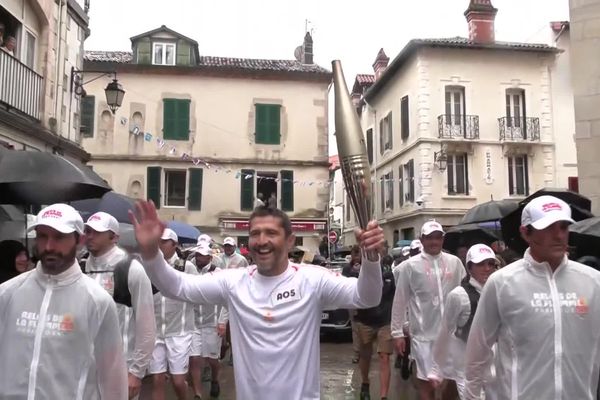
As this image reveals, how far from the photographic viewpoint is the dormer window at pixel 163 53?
27266 mm

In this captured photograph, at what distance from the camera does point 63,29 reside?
14930 millimetres

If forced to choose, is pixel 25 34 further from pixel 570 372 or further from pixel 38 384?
pixel 570 372

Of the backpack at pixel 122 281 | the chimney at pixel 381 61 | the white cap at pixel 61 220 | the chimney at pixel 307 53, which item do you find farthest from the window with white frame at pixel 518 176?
the white cap at pixel 61 220

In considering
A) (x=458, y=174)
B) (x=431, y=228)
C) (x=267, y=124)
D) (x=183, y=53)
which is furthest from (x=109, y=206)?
(x=458, y=174)

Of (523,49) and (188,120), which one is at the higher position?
(523,49)

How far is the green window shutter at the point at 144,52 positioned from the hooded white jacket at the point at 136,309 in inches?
901

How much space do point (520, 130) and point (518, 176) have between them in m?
1.97

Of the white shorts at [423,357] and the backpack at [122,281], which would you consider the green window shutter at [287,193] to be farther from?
the backpack at [122,281]

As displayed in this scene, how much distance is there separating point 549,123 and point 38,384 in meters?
27.0

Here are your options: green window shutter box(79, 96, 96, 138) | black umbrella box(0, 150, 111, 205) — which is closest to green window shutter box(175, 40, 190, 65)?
green window shutter box(79, 96, 96, 138)

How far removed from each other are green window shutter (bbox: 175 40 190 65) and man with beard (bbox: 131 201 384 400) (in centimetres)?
2474

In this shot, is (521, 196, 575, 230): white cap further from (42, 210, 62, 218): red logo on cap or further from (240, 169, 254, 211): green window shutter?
(240, 169, 254, 211): green window shutter

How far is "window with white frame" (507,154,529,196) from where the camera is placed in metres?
27.1

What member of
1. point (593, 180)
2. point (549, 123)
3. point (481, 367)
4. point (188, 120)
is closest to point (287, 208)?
point (188, 120)
